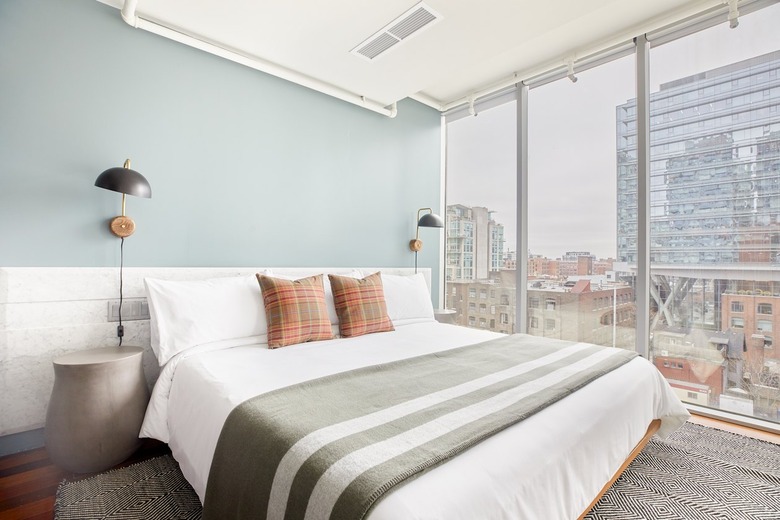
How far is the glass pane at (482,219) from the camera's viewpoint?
3.71m

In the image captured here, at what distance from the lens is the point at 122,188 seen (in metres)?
1.96

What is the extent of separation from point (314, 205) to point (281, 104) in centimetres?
85

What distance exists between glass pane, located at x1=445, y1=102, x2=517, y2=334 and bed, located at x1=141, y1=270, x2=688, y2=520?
1152 millimetres

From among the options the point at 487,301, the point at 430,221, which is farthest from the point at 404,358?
the point at 487,301

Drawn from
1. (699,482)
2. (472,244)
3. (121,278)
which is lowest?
(699,482)

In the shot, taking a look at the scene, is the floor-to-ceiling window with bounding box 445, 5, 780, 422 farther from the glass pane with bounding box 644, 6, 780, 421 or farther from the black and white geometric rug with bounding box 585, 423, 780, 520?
the black and white geometric rug with bounding box 585, 423, 780, 520

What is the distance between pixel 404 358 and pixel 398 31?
2089 mm

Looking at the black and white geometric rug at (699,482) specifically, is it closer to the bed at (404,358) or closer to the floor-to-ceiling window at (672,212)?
the bed at (404,358)

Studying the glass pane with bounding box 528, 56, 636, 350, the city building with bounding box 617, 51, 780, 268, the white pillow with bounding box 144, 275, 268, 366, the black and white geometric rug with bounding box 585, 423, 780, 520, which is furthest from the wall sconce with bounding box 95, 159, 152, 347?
the city building with bounding box 617, 51, 780, 268

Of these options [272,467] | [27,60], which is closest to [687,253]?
[272,467]

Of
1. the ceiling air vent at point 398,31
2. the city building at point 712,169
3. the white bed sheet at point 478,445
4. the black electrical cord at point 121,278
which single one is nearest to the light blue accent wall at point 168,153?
the black electrical cord at point 121,278

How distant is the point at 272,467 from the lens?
1.05 m

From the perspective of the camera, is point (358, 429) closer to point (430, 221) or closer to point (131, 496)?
point (131, 496)

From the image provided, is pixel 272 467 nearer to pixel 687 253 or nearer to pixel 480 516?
pixel 480 516
